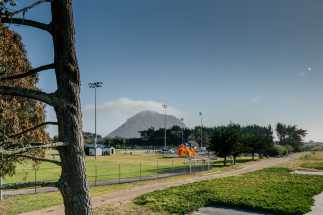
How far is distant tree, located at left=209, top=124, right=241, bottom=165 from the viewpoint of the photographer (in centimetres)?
5272

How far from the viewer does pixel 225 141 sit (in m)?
52.8

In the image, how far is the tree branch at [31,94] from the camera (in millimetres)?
4678

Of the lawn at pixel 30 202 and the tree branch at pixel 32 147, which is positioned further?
the lawn at pixel 30 202

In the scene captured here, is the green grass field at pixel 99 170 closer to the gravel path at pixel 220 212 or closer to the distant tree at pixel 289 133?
the gravel path at pixel 220 212

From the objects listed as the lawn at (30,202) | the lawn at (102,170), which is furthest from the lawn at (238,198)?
the lawn at (102,170)

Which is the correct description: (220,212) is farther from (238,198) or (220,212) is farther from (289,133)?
(289,133)

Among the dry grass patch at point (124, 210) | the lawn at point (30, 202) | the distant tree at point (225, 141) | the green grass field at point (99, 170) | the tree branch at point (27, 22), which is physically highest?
the tree branch at point (27, 22)

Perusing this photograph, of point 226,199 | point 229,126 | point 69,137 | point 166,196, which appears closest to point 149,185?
point 166,196

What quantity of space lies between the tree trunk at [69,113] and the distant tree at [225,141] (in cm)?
4910

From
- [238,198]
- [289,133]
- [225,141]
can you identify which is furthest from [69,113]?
[289,133]

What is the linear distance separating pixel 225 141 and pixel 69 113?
49.4m

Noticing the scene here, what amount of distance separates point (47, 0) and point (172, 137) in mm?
184090

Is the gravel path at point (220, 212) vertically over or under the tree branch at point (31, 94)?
under

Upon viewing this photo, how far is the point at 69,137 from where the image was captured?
489 centimetres
